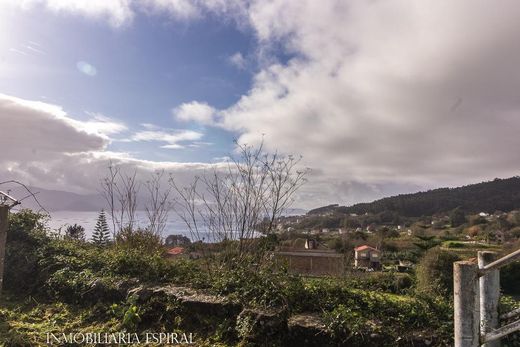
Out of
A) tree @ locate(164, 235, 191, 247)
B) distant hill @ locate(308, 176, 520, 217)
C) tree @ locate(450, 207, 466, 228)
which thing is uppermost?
distant hill @ locate(308, 176, 520, 217)

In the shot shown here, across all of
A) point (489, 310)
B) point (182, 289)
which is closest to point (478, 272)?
point (489, 310)

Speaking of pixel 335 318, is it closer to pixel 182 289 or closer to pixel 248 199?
pixel 182 289

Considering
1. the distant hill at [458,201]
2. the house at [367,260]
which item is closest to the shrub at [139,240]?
the house at [367,260]

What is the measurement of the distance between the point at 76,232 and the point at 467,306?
26.1 ft

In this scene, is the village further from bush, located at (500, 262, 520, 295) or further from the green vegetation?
bush, located at (500, 262, 520, 295)

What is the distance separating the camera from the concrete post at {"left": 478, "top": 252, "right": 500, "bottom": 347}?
2426 millimetres

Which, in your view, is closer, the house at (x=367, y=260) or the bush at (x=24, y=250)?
the bush at (x=24, y=250)

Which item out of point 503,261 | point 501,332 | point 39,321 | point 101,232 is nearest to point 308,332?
point 501,332

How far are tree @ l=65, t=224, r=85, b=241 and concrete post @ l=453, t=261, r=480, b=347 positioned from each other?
7.12 m

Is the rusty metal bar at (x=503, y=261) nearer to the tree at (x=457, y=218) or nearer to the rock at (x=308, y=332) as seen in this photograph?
the rock at (x=308, y=332)

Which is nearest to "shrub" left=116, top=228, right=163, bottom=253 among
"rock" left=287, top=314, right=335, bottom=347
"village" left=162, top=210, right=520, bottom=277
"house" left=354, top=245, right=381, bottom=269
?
"village" left=162, top=210, right=520, bottom=277

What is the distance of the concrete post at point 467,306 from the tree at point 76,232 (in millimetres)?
7116

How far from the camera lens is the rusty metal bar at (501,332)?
204cm

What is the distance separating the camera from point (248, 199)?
566 centimetres
